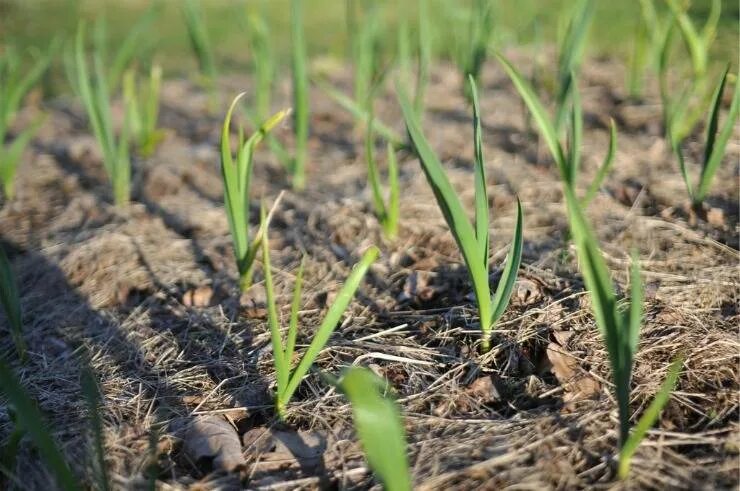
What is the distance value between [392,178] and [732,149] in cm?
102

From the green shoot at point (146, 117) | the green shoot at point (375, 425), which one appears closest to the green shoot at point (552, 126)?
the green shoot at point (375, 425)

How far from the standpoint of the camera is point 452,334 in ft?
3.90

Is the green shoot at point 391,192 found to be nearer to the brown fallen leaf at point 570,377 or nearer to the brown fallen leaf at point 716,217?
the brown fallen leaf at point 570,377

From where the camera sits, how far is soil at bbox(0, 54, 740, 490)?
931 mm

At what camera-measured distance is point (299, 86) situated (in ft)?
5.66

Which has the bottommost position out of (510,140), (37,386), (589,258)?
(37,386)

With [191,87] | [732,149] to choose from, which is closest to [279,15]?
[191,87]

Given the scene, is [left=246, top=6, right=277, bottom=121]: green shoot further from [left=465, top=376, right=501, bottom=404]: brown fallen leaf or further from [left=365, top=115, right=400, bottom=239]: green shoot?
[left=465, top=376, right=501, bottom=404]: brown fallen leaf

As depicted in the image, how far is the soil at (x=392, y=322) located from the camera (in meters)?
0.93

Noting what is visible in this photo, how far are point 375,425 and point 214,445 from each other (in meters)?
0.42

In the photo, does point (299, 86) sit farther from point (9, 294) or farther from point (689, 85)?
point (689, 85)

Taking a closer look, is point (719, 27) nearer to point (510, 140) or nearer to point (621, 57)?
point (621, 57)

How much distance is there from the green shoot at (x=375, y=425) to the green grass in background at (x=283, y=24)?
2268 millimetres

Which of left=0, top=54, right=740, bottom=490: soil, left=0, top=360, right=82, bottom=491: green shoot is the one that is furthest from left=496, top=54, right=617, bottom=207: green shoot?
left=0, top=360, right=82, bottom=491: green shoot
